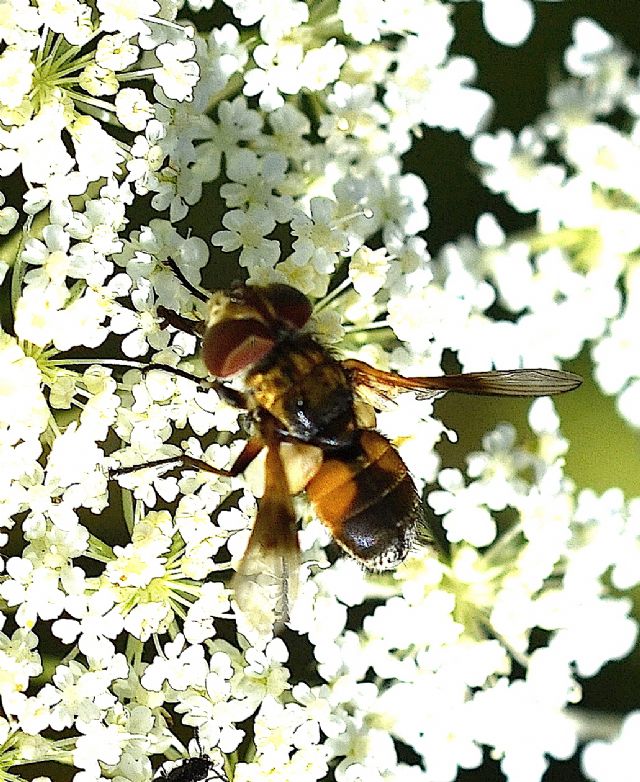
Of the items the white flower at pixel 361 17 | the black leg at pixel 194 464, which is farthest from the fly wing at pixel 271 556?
the white flower at pixel 361 17

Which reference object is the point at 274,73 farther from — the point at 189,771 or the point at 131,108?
the point at 189,771

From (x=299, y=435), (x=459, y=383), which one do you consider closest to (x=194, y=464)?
(x=299, y=435)

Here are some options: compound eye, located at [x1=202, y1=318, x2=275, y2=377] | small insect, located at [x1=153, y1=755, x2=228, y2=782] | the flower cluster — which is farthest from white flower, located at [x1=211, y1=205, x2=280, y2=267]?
small insect, located at [x1=153, y1=755, x2=228, y2=782]

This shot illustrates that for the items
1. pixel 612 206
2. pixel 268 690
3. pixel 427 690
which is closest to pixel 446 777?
pixel 427 690

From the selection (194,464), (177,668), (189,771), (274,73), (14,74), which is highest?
(14,74)

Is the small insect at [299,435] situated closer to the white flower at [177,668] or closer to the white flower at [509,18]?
the white flower at [177,668]

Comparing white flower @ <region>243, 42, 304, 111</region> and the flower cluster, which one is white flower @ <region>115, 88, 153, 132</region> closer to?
the flower cluster
